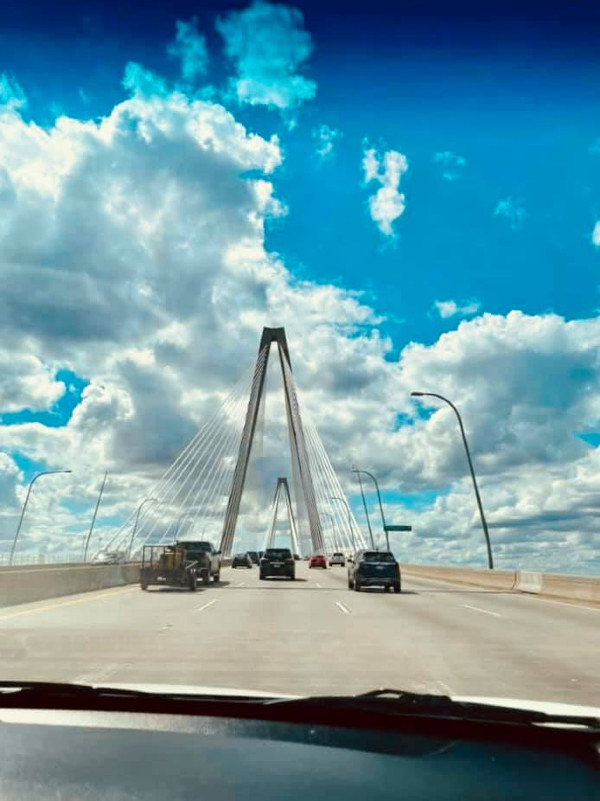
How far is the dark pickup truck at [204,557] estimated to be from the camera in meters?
34.3

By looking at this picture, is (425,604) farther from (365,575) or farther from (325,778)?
(325,778)

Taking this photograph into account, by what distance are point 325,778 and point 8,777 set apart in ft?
3.95

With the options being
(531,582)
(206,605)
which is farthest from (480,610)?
(531,582)

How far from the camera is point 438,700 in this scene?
430cm

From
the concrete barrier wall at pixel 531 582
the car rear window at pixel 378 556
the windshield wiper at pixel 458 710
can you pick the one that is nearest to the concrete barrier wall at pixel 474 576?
the concrete barrier wall at pixel 531 582

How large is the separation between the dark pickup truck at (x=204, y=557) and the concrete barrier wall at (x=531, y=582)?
12118 mm

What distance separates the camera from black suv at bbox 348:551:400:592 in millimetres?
31969

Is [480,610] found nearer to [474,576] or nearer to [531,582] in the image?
[531,582]

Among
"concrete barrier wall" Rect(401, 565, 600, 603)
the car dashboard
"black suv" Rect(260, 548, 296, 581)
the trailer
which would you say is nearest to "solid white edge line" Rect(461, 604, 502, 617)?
"concrete barrier wall" Rect(401, 565, 600, 603)

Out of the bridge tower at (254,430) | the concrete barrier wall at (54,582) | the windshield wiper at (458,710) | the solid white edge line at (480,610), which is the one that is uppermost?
the bridge tower at (254,430)

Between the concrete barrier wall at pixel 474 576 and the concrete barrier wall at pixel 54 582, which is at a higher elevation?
the concrete barrier wall at pixel 474 576

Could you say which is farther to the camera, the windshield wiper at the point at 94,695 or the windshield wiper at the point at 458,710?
the windshield wiper at the point at 94,695

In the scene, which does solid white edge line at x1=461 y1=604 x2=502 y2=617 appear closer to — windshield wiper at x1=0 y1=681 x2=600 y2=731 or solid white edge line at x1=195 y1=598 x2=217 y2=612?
solid white edge line at x1=195 y1=598 x2=217 y2=612

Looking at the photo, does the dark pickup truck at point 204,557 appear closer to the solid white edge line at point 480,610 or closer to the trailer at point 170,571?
the trailer at point 170,571
